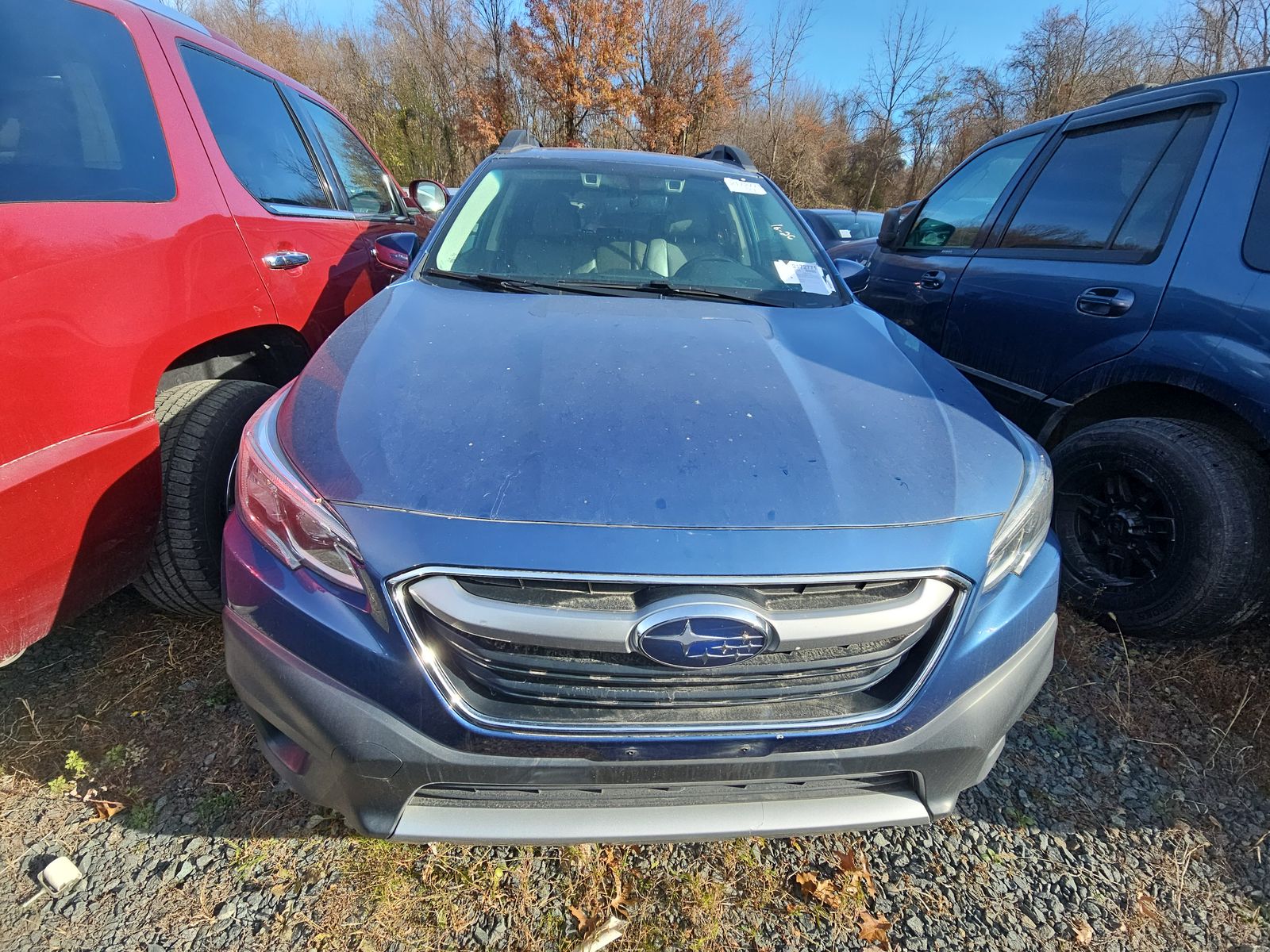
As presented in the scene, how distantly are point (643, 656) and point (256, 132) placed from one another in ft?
9.26

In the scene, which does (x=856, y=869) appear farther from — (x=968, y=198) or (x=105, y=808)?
(x=968, y=198)

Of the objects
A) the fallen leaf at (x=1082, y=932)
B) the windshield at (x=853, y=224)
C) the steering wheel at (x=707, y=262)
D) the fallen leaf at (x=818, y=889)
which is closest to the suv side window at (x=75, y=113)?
the steering wheel at (x=707, y=262)

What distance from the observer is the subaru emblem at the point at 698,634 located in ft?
3.81

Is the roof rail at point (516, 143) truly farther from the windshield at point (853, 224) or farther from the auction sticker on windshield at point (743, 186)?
the windshield at point (853, 224)

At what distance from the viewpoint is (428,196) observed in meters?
3.54

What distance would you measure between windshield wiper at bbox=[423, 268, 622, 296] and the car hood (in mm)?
128

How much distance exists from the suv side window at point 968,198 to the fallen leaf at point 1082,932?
293 cm

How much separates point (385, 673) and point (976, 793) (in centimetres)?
169

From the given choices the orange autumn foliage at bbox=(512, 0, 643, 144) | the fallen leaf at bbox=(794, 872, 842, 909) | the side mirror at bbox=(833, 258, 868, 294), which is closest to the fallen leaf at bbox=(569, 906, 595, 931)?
the fallen leaf at bbox=(794, 872, 842, 909)

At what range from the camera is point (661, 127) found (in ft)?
84.6

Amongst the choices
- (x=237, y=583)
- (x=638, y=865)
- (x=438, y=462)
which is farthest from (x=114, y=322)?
(x=638, y=865)

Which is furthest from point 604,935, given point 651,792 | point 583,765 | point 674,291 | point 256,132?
point 256,132

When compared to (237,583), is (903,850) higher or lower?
lower

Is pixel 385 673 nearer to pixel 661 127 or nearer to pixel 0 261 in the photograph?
pixel 0 261
